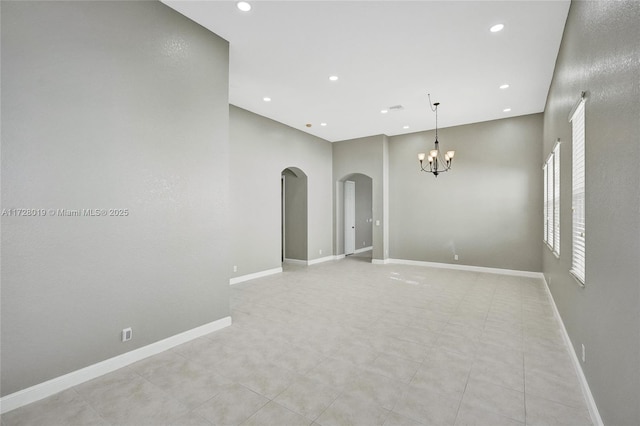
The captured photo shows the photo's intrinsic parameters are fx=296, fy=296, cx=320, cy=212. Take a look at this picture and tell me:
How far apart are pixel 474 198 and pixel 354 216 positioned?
3.84 meters

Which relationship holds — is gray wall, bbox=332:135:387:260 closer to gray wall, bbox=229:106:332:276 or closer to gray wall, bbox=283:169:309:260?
gray wall, bbox=229:106:332:276

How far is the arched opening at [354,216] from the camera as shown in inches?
352

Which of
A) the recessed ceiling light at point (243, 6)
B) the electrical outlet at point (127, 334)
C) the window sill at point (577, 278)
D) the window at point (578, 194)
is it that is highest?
the recessed ceiling light at point (243, 6)

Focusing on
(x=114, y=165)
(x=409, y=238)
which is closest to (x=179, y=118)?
(x=114, y=165)

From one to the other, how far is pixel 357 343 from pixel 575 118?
9.92 ft

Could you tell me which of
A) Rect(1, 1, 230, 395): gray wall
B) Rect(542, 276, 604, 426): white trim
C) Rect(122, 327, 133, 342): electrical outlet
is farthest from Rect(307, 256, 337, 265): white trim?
Rect(542, 276, 604, 426): white trim

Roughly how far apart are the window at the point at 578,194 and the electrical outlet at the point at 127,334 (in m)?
3.95

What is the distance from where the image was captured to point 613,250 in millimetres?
1674

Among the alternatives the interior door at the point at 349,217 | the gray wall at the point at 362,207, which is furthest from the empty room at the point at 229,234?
the gray wall at the point at 362,207

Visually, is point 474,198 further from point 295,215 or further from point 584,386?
point 584,386

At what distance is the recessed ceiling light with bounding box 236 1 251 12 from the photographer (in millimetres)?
2984

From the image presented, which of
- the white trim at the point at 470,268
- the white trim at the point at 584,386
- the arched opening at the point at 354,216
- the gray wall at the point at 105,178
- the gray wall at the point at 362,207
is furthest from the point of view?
the gray wall at the point at 362,207

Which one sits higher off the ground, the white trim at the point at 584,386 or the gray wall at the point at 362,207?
the gray wall at the point at 362,207

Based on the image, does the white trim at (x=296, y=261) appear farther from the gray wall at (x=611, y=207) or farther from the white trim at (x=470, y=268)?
the gray wall at (x=611, y=207)
